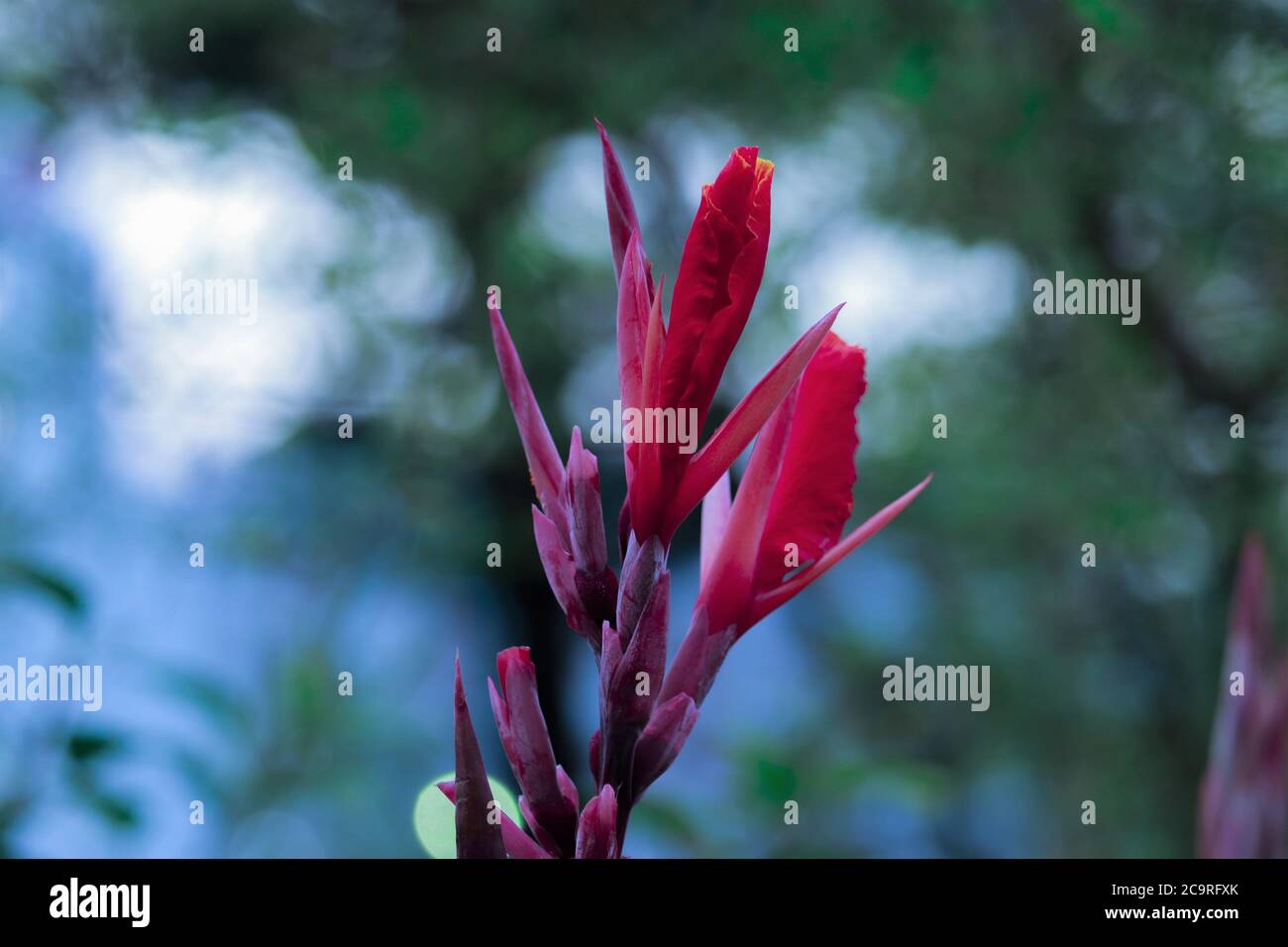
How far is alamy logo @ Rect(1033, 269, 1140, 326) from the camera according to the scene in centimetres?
164

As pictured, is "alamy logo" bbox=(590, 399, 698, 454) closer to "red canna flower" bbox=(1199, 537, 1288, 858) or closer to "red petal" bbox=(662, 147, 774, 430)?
"red petal" bbox=(662, 147, 774, 430)

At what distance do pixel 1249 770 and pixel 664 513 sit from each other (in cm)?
38

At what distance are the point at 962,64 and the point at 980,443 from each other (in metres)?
0.64

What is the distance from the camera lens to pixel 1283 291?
168 centimetres
